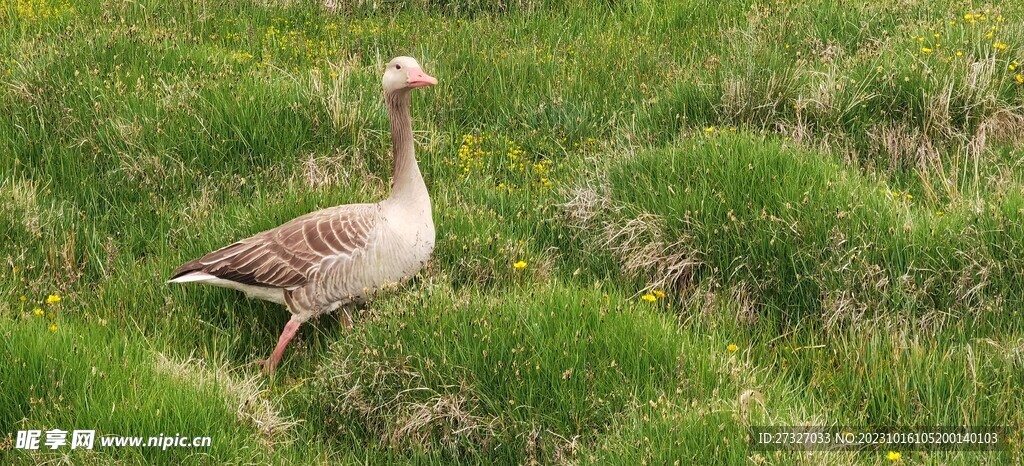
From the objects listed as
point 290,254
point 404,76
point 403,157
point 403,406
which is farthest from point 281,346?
point 404,76

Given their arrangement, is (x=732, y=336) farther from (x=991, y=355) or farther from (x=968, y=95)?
(x=968, y=95)

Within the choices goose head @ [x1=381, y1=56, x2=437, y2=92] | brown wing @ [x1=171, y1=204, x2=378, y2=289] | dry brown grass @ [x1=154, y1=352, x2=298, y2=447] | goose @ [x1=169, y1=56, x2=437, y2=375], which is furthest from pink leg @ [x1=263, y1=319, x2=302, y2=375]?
goose head @ [x1=381, y1=56, x2=437, y2=92]

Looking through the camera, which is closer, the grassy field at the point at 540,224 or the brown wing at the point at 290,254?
the grassy field at the point at 540,224

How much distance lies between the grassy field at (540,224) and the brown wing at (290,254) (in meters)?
0.39

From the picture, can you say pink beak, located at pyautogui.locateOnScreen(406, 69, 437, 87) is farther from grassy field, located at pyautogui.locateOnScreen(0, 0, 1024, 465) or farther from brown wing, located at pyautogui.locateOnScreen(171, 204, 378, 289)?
grassy field, located at pyautogui.locateOnScreen(0, 0, 1024, 465)

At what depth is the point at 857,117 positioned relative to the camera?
7.34m

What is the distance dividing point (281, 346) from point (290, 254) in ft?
1.71

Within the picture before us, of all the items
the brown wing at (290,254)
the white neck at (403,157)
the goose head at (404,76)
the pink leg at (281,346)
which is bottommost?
the pink leg at (281,346)

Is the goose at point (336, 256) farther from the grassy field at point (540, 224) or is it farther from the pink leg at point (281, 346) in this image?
the grassy field at point (540, 224)

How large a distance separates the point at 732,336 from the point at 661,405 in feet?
4.12

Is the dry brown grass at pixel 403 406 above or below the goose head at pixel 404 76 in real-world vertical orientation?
below

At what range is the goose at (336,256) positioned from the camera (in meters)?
5.89

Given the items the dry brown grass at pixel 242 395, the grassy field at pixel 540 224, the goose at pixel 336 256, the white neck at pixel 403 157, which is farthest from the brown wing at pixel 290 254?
the dry brown grass at pixel 242 395

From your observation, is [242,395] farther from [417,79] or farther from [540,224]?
[540,224]
